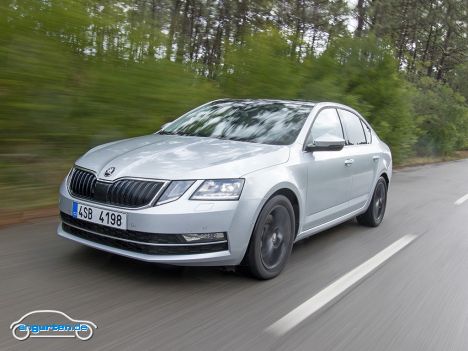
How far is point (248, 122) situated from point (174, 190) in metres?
1.71

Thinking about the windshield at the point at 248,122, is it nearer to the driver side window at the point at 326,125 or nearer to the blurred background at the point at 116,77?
the driver side window at the point at 326,125

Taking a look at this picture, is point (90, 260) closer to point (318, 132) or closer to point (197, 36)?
point (318, 132)

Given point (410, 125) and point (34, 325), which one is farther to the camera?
point (410, 125)

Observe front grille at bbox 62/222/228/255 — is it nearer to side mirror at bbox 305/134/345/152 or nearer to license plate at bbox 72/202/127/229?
license plate at bbox 72/202/127/229

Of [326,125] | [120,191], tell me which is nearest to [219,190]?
[120,191]

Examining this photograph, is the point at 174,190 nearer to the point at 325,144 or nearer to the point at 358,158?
the point at 325,144

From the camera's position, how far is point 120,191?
12.5 ft

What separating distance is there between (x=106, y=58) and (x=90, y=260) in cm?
444

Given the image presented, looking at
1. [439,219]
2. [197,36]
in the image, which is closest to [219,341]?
[439,219]

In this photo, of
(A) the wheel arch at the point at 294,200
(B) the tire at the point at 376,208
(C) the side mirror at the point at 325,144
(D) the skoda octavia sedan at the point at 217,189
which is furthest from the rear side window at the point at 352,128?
(A) the wheel arch at the point at 294,200

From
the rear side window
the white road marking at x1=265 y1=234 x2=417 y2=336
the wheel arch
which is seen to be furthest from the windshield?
the white road marking at x1=265 y1=234 x2=417 y2=336

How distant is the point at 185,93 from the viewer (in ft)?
29.5

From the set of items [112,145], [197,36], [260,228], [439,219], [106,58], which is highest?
[197,36]

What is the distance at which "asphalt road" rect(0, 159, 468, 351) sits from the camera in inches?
127
